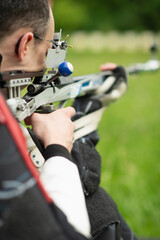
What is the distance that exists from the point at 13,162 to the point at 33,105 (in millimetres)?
286

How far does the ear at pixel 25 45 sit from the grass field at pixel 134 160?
3.81 ft

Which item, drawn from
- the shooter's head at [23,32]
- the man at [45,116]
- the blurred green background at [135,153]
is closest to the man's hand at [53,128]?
the man at [45,116]

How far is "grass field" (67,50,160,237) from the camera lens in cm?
189

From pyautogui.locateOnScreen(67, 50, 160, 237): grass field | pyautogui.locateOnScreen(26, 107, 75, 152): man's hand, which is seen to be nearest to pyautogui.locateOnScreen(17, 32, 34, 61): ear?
pyautogui.locateOnScreen(26, 107, 75, 152): man's hand

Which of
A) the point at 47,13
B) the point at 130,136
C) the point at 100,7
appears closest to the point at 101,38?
the point at 100,7

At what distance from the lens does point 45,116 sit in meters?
0.72

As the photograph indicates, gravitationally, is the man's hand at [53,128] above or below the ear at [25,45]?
below

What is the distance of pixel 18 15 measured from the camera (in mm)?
680

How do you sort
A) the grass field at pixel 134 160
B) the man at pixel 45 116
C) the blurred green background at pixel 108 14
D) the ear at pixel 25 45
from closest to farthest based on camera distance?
the man at pixel 45 116 → the ear at pixel 25 45 → the grass field at pixel 134 160 → the blurred green background at pixel 108 14

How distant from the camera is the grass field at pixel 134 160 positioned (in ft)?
6.19

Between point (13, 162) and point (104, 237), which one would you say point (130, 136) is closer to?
point (104, 237)

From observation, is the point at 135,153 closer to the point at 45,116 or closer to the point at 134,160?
the point at 134,160

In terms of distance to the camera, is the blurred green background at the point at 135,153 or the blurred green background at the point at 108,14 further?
the blurred green background at the point at 108,14

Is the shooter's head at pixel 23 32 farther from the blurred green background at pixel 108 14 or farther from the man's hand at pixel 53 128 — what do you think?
the blurred green background at pixel 108 14
